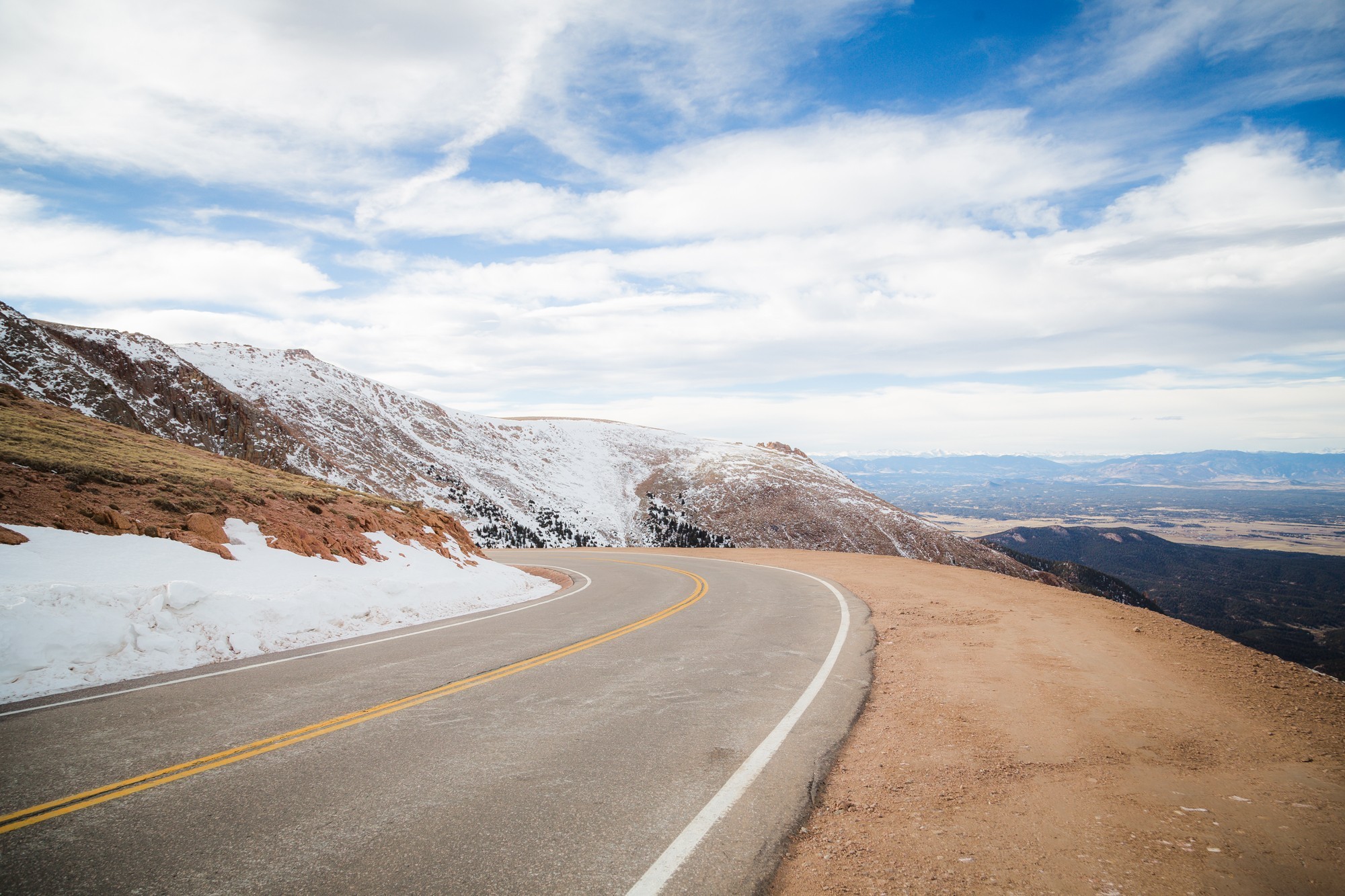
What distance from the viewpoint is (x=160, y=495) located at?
45.3 feet

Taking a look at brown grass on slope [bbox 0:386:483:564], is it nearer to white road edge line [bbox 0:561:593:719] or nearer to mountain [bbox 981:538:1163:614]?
white road edge line [bbox 0:561:593:719]

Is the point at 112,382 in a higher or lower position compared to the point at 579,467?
higher

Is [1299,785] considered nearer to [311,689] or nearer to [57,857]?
[57,857]

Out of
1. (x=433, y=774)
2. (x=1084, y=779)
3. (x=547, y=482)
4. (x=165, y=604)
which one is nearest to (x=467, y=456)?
(x=547, y=482)

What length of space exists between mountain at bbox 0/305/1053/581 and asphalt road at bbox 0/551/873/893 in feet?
169

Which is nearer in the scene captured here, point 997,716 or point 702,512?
point 997,716

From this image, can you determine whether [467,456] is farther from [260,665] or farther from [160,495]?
[260,665]

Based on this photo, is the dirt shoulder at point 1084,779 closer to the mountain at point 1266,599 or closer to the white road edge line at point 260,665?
the white road edge line at point 260,665

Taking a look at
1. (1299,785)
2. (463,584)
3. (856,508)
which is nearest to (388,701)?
(1299,785)

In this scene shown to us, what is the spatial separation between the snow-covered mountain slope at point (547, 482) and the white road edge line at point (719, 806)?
177 ft

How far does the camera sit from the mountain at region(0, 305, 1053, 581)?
5147 cm

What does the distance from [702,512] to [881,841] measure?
3380 inches

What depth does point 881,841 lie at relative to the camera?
12.7ft

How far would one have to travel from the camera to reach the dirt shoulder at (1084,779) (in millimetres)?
3518
